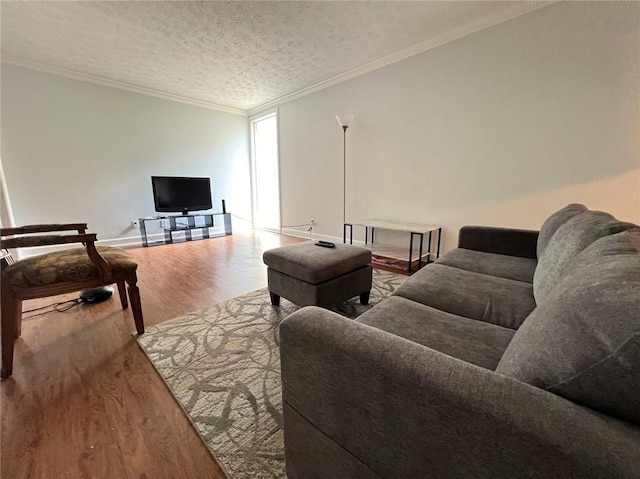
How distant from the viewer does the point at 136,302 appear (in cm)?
183

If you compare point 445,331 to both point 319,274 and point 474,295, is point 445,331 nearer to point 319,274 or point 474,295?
point 474,295

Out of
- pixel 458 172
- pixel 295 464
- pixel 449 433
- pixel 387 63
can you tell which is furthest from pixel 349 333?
pixel 387 63

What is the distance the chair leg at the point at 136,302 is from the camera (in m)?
1.81

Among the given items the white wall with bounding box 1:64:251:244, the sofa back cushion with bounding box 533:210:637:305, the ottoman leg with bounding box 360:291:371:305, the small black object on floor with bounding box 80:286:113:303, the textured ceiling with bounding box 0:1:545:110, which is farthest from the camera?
the white wall with bounding box 1:64:251:244

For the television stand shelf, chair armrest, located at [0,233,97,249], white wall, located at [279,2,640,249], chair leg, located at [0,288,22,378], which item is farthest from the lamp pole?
chair leg, located at [0,288,22,378]

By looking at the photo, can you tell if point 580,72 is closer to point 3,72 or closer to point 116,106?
point 116,106

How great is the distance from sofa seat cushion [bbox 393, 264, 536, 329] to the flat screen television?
4.58m

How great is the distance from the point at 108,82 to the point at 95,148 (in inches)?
40.0

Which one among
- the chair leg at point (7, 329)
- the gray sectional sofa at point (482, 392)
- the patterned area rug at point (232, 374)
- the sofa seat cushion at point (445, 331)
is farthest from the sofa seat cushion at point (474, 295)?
the chair leg at point (7, 329)

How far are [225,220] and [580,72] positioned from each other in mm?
5306

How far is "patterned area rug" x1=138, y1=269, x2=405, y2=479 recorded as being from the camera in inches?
42.4

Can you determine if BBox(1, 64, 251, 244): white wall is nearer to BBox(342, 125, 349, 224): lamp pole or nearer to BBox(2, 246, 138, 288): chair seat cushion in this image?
BBox(342, 125, 349, 224): lamp pole

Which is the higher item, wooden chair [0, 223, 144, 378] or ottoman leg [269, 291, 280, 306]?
wooden chair [0, 223, 144, 378]

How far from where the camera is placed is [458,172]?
3.10 meters
